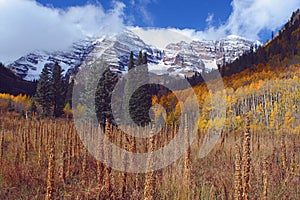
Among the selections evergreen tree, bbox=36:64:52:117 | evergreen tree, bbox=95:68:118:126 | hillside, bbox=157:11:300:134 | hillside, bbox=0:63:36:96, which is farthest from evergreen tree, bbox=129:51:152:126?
hillside, bbox=0:63:36:96

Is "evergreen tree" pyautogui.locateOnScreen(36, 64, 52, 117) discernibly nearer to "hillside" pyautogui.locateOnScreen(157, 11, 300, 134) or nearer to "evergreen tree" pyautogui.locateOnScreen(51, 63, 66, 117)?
"evergreen tree" pyautogui.locateOnScreen(51, 63, 66, 117)

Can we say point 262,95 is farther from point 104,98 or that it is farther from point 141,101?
point 104,98

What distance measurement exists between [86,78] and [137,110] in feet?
22.1

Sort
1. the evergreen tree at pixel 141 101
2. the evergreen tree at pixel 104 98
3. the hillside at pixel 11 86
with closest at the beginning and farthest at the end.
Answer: the evergreen tree at pixel 104 98, the evergreen tree at pixel 141 101, the hillside at pixel 11 86

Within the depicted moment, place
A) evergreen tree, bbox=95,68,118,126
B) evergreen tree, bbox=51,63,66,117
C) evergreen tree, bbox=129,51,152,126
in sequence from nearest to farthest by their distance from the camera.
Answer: evergreen tree, bbox=95,68,118,126, evergreen tree, bbox=129,51,152,126, evergreen tree, bbox=51,63,66,117

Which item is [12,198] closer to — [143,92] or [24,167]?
[24,167]

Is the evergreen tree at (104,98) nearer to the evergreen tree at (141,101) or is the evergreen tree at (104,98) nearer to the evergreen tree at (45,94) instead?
the evergreen tree at (141,101)

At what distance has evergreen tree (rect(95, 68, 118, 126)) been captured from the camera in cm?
2231

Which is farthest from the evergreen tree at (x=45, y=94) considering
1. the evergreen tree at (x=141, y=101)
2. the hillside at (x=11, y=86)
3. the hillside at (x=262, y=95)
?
the hillside at (x=11, y=86)

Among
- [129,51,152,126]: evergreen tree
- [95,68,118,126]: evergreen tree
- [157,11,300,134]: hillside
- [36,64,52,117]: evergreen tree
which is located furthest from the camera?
[157,11,300,134]: hillside

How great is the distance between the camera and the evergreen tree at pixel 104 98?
22312mm

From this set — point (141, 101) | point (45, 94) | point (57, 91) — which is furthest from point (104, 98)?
point (57, 91)

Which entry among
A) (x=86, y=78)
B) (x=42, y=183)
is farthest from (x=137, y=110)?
(x=42, y=183)

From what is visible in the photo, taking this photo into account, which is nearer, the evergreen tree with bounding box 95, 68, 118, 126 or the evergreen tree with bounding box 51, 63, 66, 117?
the evergreen tree with bounding box 95, 68, 118, 126
